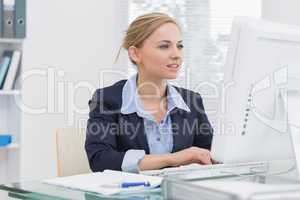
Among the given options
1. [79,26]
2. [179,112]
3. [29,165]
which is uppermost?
[79,26]

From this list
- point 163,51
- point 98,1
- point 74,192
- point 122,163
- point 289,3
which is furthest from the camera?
point 289,3

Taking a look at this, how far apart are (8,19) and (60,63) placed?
43 cm

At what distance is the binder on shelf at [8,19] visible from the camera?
302 cm

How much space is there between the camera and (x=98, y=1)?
11.2 feet

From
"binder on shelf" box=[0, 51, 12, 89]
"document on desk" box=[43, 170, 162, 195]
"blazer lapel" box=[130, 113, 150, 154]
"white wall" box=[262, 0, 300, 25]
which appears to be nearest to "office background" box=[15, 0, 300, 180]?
"binder on shelf" box=[0, 51, 12, 89]

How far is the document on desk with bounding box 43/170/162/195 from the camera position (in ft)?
3.92

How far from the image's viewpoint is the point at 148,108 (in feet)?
6.77

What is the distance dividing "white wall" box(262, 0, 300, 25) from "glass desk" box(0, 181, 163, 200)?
283 cm

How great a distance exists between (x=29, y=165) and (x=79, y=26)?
927 millimetres

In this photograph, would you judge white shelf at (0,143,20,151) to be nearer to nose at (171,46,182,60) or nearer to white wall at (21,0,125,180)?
white wall at (21,0,125,180)

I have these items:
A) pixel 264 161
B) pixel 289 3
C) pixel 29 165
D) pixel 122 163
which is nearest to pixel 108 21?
pixel 29 165

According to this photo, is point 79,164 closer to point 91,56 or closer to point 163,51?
point 163,51

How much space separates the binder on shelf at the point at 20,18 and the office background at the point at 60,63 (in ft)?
0.30

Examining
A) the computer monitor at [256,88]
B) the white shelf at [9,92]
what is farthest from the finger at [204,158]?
the white shelf at [9,92]
